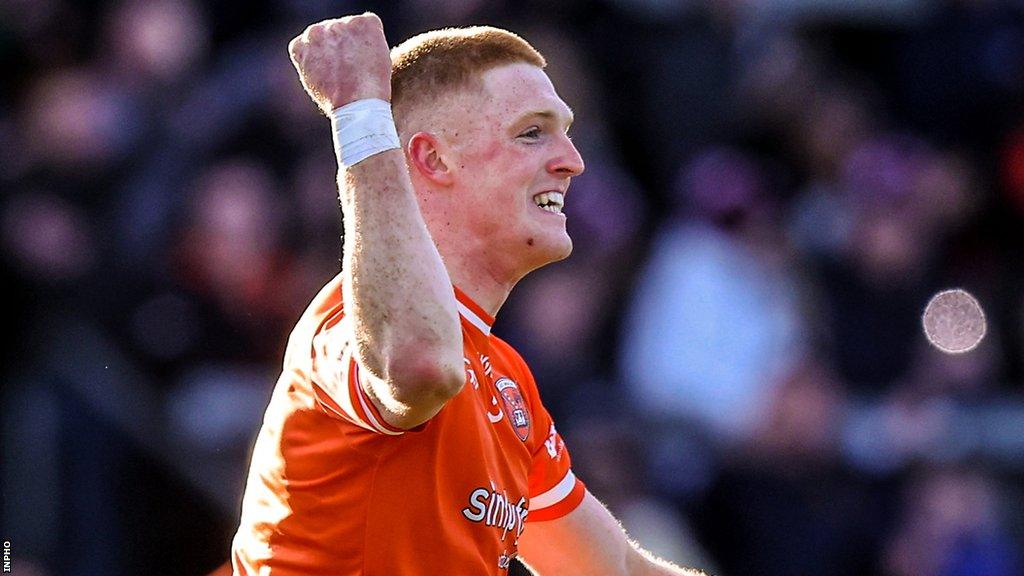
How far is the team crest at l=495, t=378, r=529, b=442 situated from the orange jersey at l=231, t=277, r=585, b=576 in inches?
5.2

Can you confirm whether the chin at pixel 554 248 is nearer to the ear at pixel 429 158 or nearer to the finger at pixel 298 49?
the ear at pixel 429 158

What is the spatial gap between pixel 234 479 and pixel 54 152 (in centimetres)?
202

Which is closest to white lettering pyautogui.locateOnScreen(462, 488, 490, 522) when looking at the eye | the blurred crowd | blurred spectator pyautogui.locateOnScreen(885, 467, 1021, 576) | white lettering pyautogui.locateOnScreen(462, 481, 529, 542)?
white lettering pyautogui.locateOnScreen(462, 481, 529, 542)

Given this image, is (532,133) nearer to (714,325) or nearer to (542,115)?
(542,115)

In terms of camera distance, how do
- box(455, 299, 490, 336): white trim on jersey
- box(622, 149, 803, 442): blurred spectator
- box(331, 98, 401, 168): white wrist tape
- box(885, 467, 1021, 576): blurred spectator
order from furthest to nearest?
1. box(622, 149, 803, 442): blurred spectator
2. box(885, 467, 1021, 576): blurred spectator
3. box(455, 299, 490, 336): white trim on jersey
4. box(331, 98, 401, 168): white wrist tape

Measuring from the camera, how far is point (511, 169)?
13.9ft

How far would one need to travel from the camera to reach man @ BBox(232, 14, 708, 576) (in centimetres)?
338

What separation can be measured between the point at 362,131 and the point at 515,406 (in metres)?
1.08

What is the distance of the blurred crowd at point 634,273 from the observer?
26.0ft

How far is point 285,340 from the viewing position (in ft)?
27.3

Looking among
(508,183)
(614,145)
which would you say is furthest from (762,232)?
(508,183)

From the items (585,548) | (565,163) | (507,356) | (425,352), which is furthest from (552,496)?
(425,352)

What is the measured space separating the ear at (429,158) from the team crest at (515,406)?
21.0 inches

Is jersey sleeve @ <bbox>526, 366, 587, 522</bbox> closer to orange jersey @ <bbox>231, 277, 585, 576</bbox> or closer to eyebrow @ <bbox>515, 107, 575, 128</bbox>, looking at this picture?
orange jersey @ <bbox>231, 277, 585, 576</bbox>
